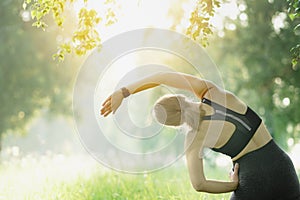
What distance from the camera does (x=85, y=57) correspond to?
55.1 feet

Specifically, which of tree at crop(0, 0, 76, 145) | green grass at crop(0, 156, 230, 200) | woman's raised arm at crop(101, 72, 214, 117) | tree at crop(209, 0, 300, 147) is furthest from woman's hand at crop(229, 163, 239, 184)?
tree at crop(0, 0, 76, 145)

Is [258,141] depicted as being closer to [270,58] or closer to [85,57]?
[270,58]

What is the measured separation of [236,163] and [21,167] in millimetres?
6023

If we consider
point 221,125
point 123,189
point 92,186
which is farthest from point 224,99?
point 92,186

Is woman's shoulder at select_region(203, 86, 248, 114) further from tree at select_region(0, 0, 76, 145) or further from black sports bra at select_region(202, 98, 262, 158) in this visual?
tree at select_region(0, 0, 76, 145)

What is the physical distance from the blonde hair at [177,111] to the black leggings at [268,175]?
484 millimetres

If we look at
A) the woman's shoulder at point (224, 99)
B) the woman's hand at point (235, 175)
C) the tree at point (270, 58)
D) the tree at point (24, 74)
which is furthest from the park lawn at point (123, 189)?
the tree at point (24, 74)

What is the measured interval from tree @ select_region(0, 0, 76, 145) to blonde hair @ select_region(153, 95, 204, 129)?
13.3 meters

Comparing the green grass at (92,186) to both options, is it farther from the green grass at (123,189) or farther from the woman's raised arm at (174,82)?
the woman's raised arm at (174,82)

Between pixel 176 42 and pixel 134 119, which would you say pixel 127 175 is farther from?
pixel 176 42

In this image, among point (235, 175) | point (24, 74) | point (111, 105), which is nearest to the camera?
point (111, 105)

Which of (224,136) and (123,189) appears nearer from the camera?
(224,136)

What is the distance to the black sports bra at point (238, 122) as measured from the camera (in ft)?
12.9

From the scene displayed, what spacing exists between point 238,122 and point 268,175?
0.43m
